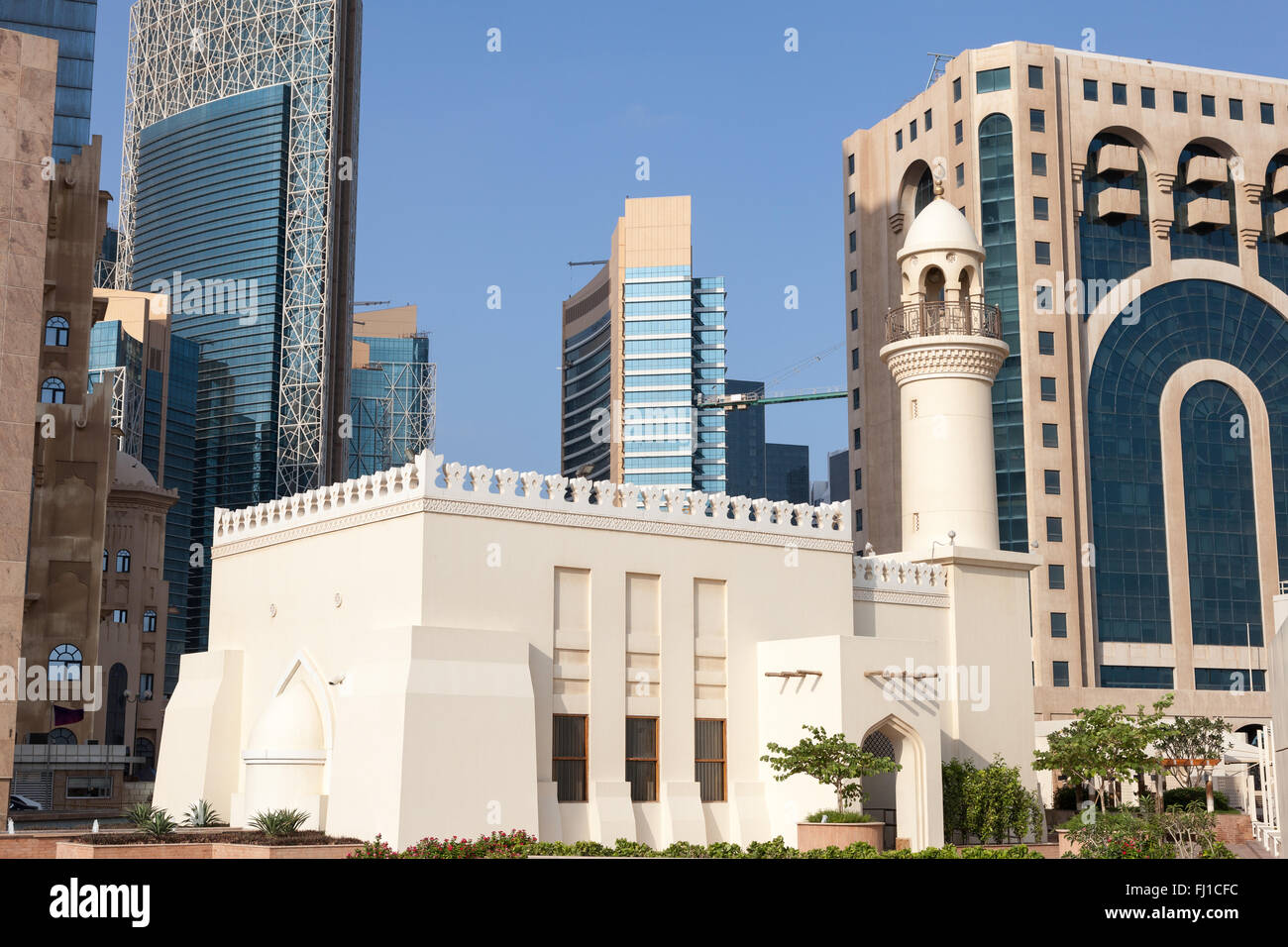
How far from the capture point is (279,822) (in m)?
26.8

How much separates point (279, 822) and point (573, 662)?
22.2 ft

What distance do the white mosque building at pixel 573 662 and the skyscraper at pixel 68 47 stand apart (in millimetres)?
71804

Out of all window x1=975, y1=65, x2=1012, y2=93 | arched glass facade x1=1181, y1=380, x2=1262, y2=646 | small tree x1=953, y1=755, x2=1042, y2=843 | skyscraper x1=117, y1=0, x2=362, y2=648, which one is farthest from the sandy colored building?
skyscraper x1=117, y1=0, x2=362, y2=648

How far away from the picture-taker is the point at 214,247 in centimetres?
13050

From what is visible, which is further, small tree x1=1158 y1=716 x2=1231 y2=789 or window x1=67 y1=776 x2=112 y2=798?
window x1=67 y1=776 x2=112 y2=798

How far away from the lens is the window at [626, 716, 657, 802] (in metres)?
31.0

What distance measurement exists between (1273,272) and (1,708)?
61875 millimetres

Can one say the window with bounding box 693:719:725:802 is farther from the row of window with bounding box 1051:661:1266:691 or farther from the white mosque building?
the row of window with bounding box 1051:661:1266:691

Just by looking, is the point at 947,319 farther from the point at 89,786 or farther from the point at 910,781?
the point at 89,786

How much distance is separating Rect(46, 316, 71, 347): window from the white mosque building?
1789cm

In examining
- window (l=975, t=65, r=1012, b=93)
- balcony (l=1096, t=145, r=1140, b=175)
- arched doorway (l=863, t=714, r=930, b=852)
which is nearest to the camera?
arched doorway (l=863, t=714, r=930, b=852)
